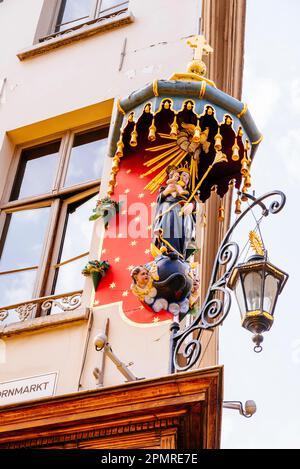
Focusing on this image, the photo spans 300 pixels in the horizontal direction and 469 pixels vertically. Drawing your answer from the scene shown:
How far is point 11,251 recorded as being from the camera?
932 centimetres

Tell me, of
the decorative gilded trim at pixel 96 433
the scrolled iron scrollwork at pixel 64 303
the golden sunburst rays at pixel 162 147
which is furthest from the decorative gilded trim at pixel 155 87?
the decorative gilded trim at pixel 96 433

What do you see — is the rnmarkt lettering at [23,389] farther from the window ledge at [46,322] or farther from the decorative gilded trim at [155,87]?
the decorative gilded trim at [155,87]

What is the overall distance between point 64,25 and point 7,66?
117 centimetres

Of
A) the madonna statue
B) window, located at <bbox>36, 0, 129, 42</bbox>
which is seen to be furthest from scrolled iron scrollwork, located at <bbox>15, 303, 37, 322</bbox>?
window, located at <bbox>36, 0, 129, 42</bbox>

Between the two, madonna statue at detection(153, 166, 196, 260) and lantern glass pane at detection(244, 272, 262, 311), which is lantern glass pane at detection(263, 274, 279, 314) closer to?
lantern glass pane at detection(244, 272, 262, 311)

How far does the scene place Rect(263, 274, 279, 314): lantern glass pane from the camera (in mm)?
6469

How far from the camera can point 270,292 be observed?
21.5ft

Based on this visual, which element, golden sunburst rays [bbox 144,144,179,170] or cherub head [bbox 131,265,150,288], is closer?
cherub head [bbox 131,265,150,288]

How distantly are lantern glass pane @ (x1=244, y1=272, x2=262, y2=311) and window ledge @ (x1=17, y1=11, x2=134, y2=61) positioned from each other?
5486mm

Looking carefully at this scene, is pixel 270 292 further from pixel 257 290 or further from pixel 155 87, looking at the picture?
pixel 155 87

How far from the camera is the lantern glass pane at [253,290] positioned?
6.46 m

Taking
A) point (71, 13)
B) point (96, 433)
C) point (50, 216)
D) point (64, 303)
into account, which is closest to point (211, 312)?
point (96, 433)
